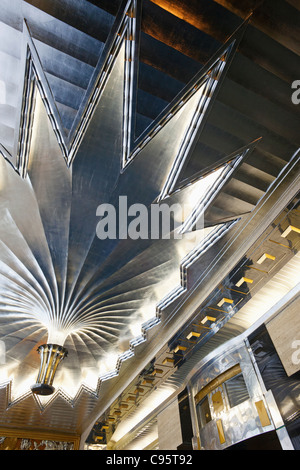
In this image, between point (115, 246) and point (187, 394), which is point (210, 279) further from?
point (187, 394)

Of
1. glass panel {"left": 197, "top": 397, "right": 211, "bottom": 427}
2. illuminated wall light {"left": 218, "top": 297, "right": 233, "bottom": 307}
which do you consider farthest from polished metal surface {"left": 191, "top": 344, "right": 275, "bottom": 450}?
illuminated wall light {"left": 218, "top": 297, "right": 233, "bottom": 307}

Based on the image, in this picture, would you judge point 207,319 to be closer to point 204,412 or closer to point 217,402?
point 217,402

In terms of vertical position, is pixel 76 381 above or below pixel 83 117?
above

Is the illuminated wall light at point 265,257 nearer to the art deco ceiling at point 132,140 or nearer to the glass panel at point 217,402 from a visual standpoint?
the art deco ceiling at point 132,140

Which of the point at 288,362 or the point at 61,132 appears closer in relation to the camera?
the point at 61,132

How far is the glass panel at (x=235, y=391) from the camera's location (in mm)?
7424

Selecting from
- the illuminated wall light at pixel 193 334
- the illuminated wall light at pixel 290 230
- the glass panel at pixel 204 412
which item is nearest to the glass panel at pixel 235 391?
the glass panel at pixel 204 412

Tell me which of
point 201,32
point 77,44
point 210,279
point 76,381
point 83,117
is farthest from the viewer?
point 76,381

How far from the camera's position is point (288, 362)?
5.57 meters

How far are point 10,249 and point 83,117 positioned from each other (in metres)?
4.16

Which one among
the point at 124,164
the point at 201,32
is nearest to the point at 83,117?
the point at 124,164

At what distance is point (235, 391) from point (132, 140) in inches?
251

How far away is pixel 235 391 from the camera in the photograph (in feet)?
24.7

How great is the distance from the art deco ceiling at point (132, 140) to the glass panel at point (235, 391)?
192 centimetres
